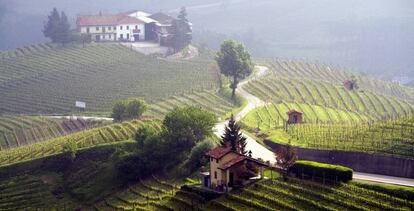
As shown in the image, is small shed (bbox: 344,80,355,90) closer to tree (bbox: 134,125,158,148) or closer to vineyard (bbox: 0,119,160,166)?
vineyard (bbox: 0,119,160,166)

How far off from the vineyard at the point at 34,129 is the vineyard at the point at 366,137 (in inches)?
1412

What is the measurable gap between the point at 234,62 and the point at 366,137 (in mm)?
41204

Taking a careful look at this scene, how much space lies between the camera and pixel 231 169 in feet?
164

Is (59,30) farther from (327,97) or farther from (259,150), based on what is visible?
(259,150)

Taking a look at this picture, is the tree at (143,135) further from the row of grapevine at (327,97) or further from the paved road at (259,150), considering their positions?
the row of grapevine at (327,97)

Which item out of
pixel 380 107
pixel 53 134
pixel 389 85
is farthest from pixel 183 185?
pixel 389 85

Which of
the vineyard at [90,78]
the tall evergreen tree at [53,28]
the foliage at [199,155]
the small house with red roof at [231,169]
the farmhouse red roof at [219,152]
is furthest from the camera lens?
the tall evergreen tree at [53,28]

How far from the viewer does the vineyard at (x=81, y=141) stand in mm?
71312

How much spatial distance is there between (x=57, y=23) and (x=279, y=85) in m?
56.8

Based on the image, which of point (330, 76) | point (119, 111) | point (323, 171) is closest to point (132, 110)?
point (119, 111)

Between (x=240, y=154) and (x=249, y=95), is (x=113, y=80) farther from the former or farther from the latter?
(x=240, y=154)

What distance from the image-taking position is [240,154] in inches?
2028

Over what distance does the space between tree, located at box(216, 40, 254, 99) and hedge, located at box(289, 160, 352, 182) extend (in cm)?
4718

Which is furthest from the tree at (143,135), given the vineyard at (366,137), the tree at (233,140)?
the vineyard at (366,137)
